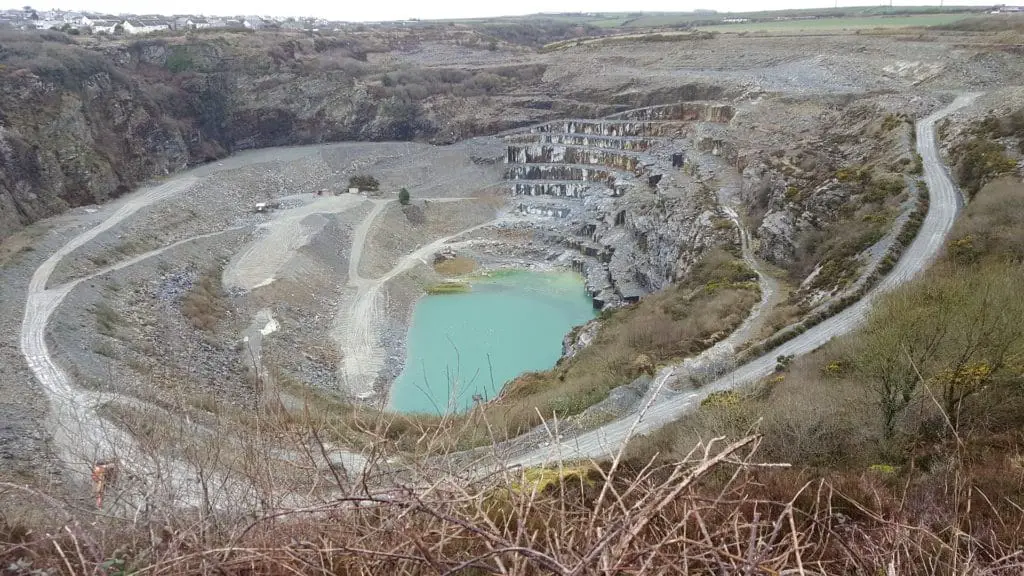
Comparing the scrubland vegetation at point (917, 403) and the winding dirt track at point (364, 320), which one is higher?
the scrubland vegetation at point (917, 403)

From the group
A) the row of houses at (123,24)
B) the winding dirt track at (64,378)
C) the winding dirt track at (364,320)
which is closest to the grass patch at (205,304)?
the winding dirt track at (64,378)

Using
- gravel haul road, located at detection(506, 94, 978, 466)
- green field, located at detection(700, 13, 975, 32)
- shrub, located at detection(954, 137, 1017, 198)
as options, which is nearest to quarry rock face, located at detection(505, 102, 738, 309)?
gravel haul road, located at detection(506, 94, 978, 466)

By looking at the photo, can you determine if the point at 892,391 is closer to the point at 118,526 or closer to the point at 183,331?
the point at 118,526

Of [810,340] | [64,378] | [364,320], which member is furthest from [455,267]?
[810,340]

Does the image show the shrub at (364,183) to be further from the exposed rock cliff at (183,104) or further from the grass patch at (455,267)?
the grass patch at (455,267)

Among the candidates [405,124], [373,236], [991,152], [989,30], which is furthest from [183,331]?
[989,30]

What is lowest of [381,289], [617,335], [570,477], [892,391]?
[381,289]

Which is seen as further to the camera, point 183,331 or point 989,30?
point 989,30
